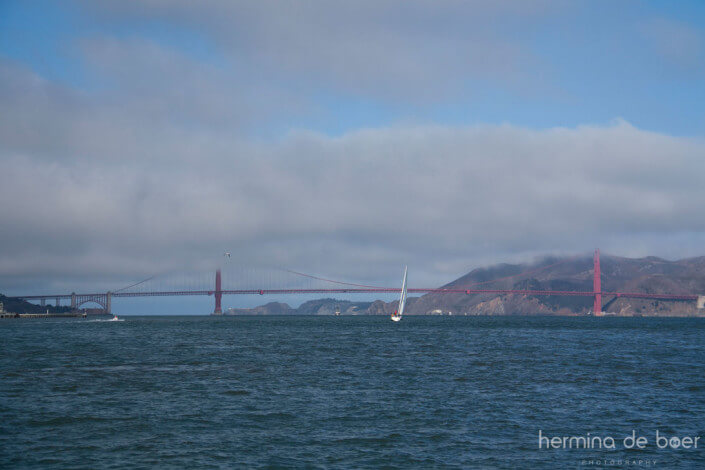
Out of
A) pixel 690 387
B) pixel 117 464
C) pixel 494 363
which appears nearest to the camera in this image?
pixel 117 464

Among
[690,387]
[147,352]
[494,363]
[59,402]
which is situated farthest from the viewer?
[147,352]

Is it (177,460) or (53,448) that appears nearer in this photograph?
(177,460)

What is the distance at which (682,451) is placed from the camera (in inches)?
805

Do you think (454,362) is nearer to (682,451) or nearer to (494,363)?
(494,363)

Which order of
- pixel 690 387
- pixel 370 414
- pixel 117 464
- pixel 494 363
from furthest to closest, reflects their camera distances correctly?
pixel 494 363 → pixel 690 387 → pixel 370 414 → pixel 117 464

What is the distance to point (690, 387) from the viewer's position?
33.8m

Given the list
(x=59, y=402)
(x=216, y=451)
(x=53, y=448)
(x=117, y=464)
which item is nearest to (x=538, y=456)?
(x=216, y=451)

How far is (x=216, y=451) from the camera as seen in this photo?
20328mm

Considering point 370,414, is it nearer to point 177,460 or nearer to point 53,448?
point 177,460

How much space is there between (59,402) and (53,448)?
851 cm

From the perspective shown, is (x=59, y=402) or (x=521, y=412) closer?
(x=521, y=412)

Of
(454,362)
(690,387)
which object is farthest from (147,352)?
(690,387)

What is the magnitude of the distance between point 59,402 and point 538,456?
20929 millimetres

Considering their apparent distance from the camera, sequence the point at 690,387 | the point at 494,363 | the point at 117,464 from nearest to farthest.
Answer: the point at 117,464 → the point at 690,387 → the point at 494,363
